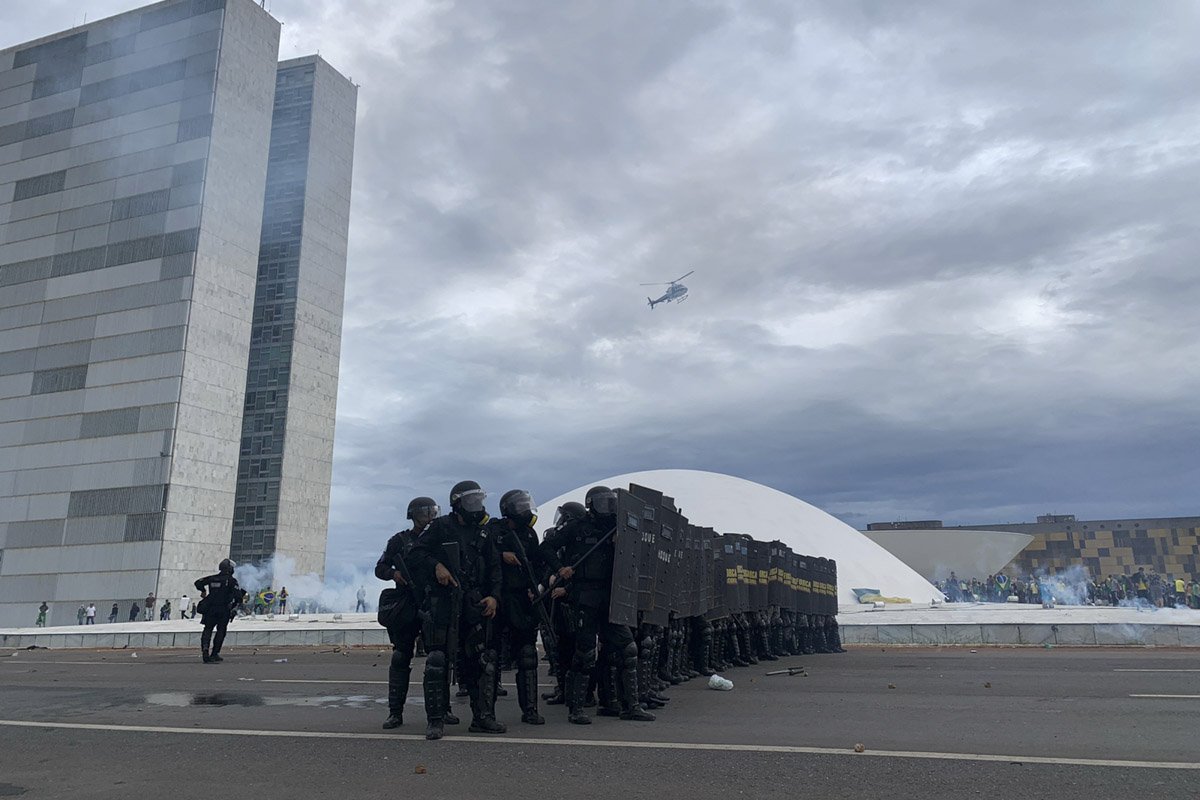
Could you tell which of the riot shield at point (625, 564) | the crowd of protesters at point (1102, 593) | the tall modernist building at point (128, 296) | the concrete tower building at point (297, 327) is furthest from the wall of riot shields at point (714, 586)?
the concrete tower building at point (297, 327)

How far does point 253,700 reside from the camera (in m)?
8.98

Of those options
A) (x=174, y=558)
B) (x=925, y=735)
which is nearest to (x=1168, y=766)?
(x=925, y=735)

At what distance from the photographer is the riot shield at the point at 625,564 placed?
718 centimetres

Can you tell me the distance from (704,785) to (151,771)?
3.54 meters

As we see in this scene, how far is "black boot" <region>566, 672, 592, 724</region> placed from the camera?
7.00m

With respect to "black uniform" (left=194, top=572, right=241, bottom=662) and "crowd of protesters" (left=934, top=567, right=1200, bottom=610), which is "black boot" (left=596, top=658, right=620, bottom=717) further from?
"crowd of protesters" (left=934, top=567, right=1200, bottom=610)

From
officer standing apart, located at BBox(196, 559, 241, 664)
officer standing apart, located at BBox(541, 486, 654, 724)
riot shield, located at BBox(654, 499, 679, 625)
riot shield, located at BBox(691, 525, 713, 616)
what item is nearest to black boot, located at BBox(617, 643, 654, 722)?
officer standing apart, located at BBox(541, 486, 654, 724)

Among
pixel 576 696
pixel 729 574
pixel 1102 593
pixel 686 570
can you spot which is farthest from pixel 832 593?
pixel 1102 593

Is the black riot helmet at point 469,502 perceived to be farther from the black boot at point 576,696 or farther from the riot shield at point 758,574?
the riot shield at point 758,574

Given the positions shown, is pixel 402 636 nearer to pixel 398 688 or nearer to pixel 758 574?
pixel 398 688

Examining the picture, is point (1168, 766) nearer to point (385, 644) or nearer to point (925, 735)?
point (925, 735)

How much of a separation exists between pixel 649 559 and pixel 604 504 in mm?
829

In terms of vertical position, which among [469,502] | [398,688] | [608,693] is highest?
[469,502]

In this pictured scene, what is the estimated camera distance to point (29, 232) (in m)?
60.9
